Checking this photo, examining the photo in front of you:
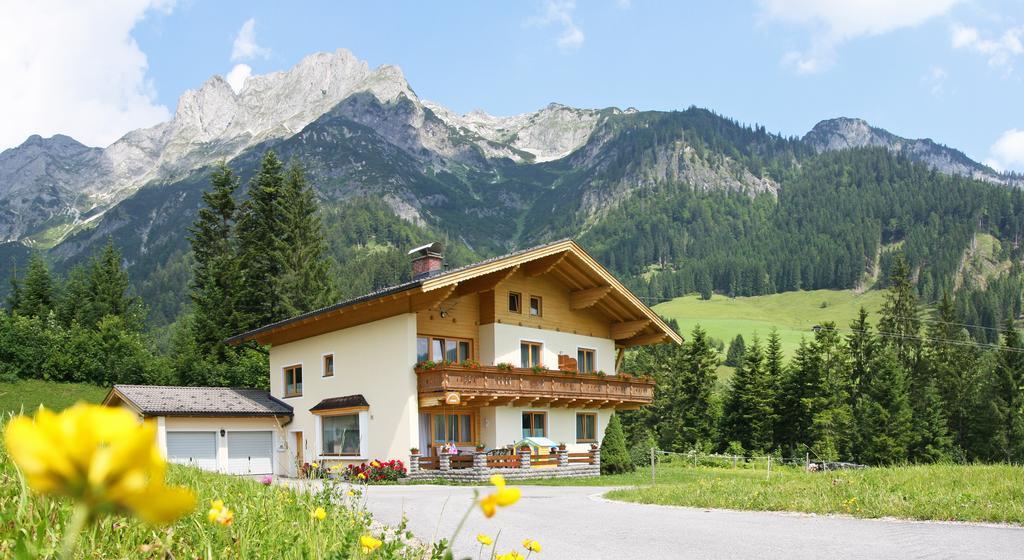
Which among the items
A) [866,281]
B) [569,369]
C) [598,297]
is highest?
[866,281]

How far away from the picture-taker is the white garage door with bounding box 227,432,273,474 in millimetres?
30973

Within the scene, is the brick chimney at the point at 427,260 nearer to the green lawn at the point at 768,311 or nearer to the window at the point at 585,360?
the window at the point at 585,360

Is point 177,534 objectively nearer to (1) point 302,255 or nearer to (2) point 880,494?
(2) point 880,494

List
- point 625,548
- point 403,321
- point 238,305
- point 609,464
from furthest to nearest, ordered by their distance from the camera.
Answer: point 238,305 → point 609,464 → point 403,321 → point 625,548

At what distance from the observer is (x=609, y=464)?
3209 centimetres

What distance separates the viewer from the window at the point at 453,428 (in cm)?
2906

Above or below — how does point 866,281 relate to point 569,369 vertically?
above

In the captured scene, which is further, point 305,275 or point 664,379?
point 664,379

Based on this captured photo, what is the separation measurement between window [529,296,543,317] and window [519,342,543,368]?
120 centimetres

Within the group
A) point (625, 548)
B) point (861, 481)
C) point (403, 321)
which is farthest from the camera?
point (403, 321)

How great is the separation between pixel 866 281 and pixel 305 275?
172 m

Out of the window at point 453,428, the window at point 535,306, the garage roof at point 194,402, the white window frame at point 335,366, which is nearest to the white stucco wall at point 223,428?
the garage roof at point 194,402

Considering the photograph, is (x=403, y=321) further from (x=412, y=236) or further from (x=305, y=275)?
(x=412, y=236)

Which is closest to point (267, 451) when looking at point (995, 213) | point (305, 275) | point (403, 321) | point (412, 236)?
point (403, 321)
